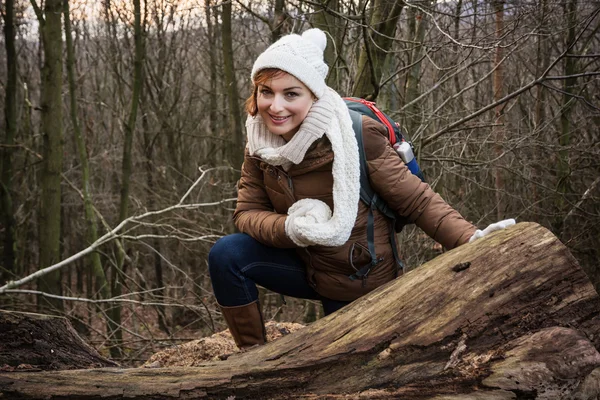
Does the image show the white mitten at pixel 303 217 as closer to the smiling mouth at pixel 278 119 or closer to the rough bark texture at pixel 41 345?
the smiling mouth at pixel 278 119

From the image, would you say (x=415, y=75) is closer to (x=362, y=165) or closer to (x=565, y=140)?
(x=565, y=140)

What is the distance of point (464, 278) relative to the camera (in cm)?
233

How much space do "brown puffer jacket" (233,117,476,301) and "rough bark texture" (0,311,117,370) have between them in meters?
0.96

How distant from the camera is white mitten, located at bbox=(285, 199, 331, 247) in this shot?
2.70 m

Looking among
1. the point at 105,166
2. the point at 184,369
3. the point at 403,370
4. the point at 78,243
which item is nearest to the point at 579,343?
the point at 403,370

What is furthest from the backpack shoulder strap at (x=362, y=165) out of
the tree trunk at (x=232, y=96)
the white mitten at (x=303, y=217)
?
the tree trunk at (x=232, y=96)

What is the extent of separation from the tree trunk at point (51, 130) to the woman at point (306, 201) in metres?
4.71

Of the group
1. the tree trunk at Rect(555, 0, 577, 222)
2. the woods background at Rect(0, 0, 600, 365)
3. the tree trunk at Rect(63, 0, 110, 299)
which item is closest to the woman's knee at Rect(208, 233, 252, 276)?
the woods background at Rect(0, 0, 600, 365)

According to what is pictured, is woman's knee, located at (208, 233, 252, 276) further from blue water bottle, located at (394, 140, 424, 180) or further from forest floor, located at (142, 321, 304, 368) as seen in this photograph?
blue water bottle, located at (394, 140, 424, 180)

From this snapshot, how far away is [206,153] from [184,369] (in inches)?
510

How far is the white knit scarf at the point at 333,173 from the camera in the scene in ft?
8.80

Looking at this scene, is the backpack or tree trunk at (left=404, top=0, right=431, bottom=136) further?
tree trunk at (left=404, top=0, right=431, bottom=136)

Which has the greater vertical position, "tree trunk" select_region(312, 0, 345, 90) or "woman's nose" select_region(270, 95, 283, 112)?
"tree trunk" select_region(312, 0, 345, 90)

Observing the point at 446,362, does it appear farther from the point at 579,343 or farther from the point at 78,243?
the point at 78,243
